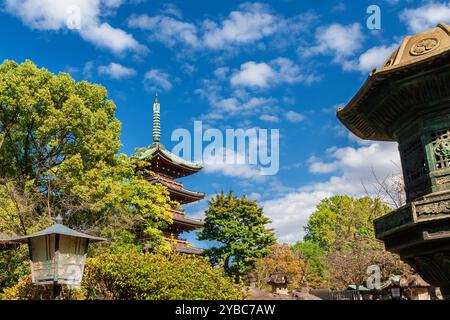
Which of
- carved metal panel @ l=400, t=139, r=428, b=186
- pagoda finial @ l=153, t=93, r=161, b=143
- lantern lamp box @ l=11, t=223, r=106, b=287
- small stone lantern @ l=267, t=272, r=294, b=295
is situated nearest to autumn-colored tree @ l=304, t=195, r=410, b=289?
small stone lantern @ l=267, t=272, r=294, b=295

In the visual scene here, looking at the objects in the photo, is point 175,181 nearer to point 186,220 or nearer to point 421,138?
point 186,220

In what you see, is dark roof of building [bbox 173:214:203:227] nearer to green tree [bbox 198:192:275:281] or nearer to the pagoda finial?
green tree [bbox 198:192:275:281]

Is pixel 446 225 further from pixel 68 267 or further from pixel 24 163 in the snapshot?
pixel 24 163

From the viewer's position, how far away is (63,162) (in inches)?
700

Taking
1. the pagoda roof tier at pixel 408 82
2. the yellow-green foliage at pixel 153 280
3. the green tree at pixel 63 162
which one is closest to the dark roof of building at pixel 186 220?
the green tree at pixel 63 162

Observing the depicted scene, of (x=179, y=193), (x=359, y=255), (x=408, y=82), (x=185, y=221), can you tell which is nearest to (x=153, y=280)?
(x=408, y=82)

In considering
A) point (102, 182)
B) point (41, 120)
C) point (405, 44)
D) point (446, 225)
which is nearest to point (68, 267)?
point (446, 225)

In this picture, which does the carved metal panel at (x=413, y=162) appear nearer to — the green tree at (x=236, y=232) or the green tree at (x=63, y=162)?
the green tree at (x=63, y=162)

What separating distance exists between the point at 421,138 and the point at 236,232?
3033 cm

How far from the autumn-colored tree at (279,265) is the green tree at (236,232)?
2.99 feet

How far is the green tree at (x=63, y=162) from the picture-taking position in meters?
17.4

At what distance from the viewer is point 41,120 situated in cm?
1850

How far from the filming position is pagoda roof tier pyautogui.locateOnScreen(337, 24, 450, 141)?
593cm

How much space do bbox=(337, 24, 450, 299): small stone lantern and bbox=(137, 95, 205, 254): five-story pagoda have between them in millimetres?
24690
